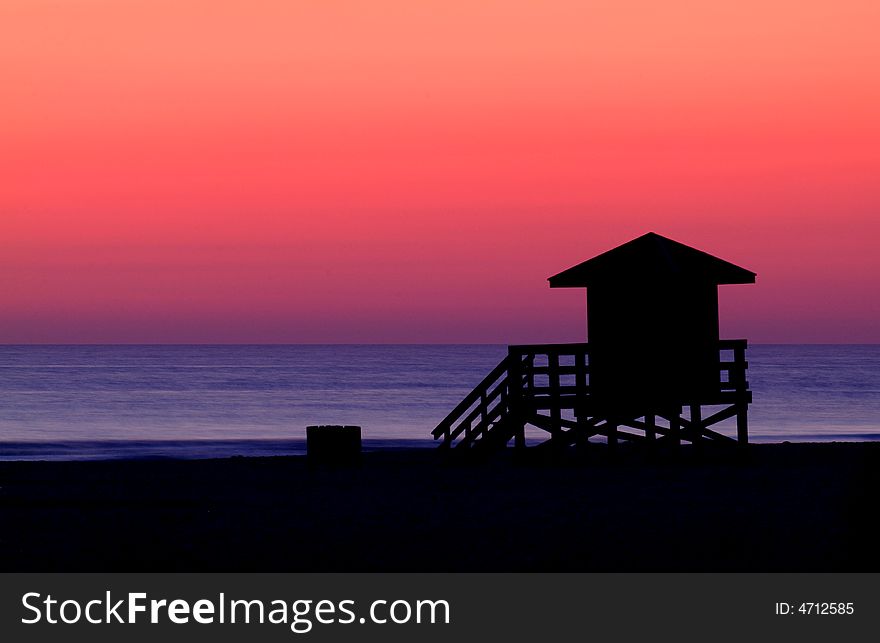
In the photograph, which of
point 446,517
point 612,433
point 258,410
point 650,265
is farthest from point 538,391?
point 258,410

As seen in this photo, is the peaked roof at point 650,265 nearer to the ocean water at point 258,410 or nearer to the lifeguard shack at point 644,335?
the lifeguard shack at point 644,335

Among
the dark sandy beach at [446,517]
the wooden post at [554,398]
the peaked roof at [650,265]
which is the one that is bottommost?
the dark sandy beach at [446,517]

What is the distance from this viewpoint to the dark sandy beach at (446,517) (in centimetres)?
1180

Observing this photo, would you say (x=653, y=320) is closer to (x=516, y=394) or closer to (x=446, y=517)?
(x=516, y=394)

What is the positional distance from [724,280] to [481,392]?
15.2 feet

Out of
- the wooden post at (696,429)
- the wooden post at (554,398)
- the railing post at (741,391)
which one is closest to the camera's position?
the wooden post at (554,398)

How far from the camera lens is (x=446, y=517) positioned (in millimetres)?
14875

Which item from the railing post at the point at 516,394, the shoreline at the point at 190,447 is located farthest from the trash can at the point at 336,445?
the shoreline at the point at 190,447

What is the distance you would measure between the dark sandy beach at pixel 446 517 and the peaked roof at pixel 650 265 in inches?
124

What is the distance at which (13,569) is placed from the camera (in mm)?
11602

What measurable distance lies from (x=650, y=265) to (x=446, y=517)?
29.4 ft

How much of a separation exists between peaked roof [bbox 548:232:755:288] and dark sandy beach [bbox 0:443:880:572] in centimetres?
316

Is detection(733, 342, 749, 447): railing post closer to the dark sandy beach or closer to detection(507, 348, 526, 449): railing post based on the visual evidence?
the dark sandy beach

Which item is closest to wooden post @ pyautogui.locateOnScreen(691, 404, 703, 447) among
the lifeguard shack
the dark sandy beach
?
the lifeguard shack
